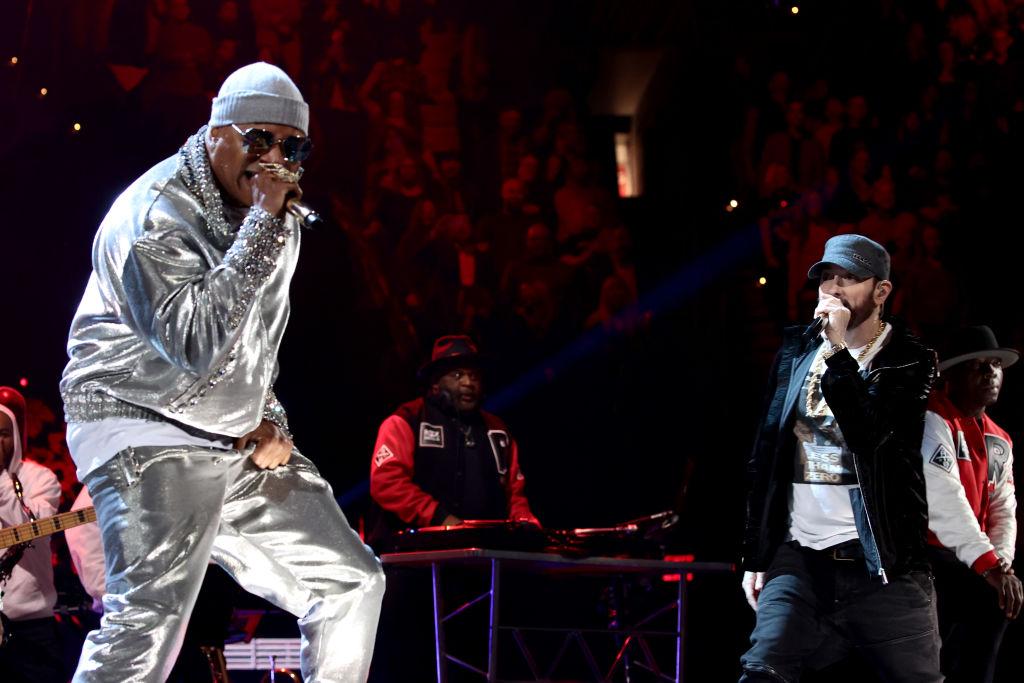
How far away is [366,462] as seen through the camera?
820 cm

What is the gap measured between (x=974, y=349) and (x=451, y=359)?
2.87m

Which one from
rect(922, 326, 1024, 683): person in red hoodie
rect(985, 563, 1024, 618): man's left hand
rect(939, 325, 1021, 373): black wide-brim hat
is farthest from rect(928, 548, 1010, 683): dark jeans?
rect(939, 325, 1021, 373): black wide-brim hat

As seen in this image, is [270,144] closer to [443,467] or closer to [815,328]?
[815,328]

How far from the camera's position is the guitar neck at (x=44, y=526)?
5.01 metres

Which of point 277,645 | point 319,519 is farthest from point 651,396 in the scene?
point 319,519

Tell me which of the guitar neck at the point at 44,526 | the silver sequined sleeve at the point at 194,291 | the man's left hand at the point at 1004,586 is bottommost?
the man's left hand at the point at 1004,586

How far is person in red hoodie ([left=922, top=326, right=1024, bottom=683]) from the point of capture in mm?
4023

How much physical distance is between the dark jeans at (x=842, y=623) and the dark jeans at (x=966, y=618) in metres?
1.01

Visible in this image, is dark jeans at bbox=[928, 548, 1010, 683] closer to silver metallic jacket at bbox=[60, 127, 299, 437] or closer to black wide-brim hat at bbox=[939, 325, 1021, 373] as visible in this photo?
black wide-brim hat at bbox=[939, 325, 1021, 373]

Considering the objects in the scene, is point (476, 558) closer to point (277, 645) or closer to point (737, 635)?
point (277, 645)

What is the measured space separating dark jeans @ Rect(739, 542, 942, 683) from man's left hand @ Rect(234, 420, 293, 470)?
1.64m

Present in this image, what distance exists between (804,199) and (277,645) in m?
5.64

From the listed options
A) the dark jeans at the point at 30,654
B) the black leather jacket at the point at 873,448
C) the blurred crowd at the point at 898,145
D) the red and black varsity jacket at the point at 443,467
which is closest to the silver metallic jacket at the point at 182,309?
the black leather jacket at the point at 873,448

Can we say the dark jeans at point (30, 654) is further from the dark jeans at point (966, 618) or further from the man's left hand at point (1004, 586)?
the man's left hand at point (1004, 586)
